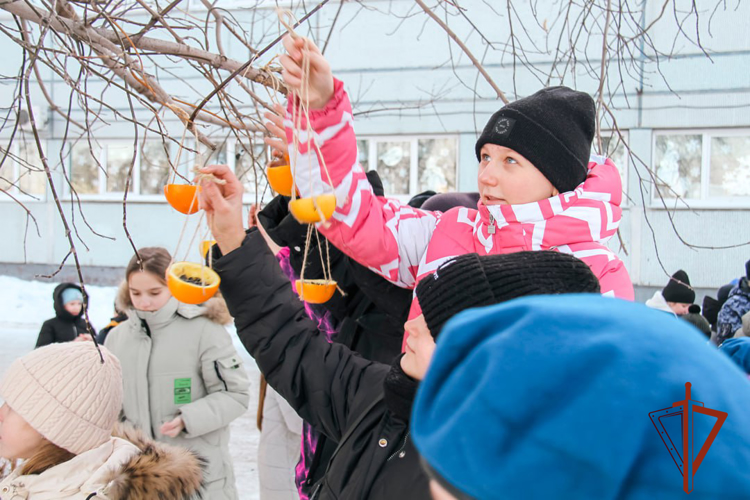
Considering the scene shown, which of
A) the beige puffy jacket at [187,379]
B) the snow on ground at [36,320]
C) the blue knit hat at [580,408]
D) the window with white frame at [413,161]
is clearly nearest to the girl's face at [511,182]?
the blue knit hat at [580,408]

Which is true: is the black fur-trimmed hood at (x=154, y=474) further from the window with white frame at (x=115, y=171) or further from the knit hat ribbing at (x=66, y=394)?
the window with white frame at (x=115, y=171)

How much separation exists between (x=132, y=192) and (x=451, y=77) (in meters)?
4.87

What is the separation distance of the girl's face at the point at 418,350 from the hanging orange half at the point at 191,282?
39 cm

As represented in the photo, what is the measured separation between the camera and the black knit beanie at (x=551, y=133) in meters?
1.46

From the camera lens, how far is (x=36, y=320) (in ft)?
28.8

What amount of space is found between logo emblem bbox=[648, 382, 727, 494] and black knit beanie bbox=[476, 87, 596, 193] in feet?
3.44

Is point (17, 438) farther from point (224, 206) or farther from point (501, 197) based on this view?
point (501, 197)

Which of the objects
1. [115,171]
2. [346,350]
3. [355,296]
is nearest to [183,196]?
[346,350]

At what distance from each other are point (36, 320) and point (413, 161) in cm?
553

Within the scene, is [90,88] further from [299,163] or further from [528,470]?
[528,470]

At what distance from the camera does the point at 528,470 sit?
1.47ft

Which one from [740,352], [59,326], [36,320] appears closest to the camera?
[740,352]

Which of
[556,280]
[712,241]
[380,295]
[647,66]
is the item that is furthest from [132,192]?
[556,280]

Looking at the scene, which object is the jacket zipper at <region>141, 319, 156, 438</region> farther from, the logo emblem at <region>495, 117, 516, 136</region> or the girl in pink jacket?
the logo emblem at <region>495, 117, 516, 136</region>
